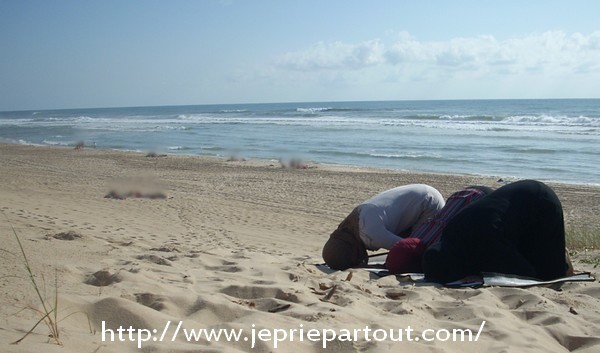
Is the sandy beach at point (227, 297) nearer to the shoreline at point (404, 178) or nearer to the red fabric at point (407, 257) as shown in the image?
the red fabric at point (407, 257)

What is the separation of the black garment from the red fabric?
1.26 feet

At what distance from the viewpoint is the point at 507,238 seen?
4.94 meters

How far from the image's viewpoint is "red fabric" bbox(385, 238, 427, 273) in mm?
5512

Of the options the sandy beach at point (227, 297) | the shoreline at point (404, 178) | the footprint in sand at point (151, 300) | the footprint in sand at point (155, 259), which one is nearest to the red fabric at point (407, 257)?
the sandy beach at point (227, 297)

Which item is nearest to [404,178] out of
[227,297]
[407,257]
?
[407,257]

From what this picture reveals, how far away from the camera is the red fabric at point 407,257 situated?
5.51 meters

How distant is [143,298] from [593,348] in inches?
105

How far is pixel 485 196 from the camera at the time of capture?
17.0 ft

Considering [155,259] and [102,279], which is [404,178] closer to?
[155,259]

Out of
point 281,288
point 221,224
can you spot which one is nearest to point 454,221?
point 281,288

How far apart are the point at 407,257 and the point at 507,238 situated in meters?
0.96

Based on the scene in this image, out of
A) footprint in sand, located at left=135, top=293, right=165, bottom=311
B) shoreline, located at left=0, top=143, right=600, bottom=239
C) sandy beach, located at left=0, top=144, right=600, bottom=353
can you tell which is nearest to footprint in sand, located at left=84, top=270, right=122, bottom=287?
sandy beach, located at left=0, top=144, right=600, bottom=353

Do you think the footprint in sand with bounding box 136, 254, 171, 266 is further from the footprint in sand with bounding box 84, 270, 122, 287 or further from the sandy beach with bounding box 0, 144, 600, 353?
the footprint in sand with bounding box 84, 270, 122, 287

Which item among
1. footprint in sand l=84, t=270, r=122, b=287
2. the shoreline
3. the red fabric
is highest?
footprint in sand l=84, t=270, r=122, b=287
